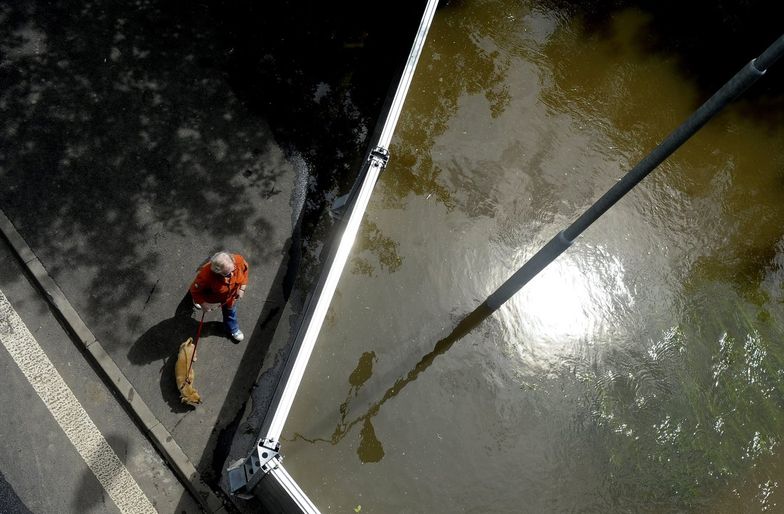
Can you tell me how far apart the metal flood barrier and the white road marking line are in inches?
43.5

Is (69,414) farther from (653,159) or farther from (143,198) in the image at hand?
(653,159)

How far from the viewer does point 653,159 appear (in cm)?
421

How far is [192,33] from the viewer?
25.7ft

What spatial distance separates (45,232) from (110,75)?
2197 millimetres

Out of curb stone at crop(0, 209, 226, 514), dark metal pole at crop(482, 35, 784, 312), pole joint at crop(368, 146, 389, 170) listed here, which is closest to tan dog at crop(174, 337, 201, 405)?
curb stone at crop(0, 209, 226, 514)

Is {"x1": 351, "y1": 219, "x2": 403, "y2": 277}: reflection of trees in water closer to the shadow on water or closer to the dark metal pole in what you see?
the shadow on water

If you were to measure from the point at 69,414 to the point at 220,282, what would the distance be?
2161mm

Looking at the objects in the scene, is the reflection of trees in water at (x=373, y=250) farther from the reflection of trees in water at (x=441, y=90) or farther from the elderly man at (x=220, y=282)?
the elderly man at (x=220, y=282)

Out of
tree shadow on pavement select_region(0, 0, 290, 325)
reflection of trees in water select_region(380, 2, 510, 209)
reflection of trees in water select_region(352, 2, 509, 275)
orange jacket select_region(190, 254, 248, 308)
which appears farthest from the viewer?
reflection of trees in water select_region(380, 2, 510, 209)

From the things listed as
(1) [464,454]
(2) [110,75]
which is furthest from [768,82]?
(2) [110,75]

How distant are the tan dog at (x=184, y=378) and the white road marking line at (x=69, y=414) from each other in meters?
0.88

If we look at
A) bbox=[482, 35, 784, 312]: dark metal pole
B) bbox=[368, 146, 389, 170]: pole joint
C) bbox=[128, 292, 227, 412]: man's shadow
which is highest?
bbox=[482, 35, 784, 312]: dark metal pole

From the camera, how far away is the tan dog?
19.7 ft

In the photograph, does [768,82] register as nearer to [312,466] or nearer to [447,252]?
[447,252]
